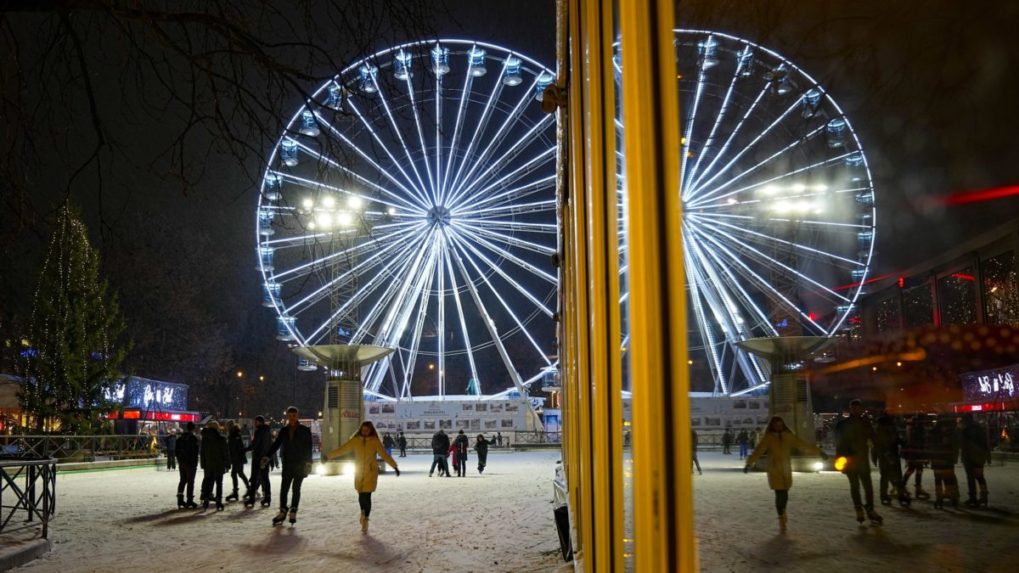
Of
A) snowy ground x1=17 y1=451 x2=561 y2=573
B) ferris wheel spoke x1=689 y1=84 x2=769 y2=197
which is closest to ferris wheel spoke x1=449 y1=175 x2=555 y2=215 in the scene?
snowy ground x1=17 y1=451 x2=561 y2=573

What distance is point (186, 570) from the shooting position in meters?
7.52

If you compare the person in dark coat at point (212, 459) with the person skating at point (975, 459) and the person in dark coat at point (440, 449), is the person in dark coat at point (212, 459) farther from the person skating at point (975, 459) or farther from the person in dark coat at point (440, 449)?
the person skating at point (975, 459)

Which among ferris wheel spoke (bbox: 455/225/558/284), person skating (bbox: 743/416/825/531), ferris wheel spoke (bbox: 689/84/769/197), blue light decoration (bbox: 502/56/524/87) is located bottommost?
person skating (bbox: 743/416/825/531)

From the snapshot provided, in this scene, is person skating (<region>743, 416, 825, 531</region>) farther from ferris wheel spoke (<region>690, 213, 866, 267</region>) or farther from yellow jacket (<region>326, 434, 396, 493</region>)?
yellow jacket (<region>326, 434, 396, 493</region>)

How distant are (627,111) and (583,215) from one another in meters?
1.72

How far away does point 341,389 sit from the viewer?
24.5 meters

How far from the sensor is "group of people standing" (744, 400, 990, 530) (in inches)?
28.5

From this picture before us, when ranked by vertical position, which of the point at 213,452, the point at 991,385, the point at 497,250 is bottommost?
the point at 213,452

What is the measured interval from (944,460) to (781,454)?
0.17m

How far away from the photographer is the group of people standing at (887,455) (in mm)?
724

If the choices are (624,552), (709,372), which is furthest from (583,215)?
(709,372)

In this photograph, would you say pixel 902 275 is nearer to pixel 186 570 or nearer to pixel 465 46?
pixel 186 570

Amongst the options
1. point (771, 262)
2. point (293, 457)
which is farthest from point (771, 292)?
point (293, 457)

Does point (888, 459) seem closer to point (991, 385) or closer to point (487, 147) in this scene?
point (991, 385)
